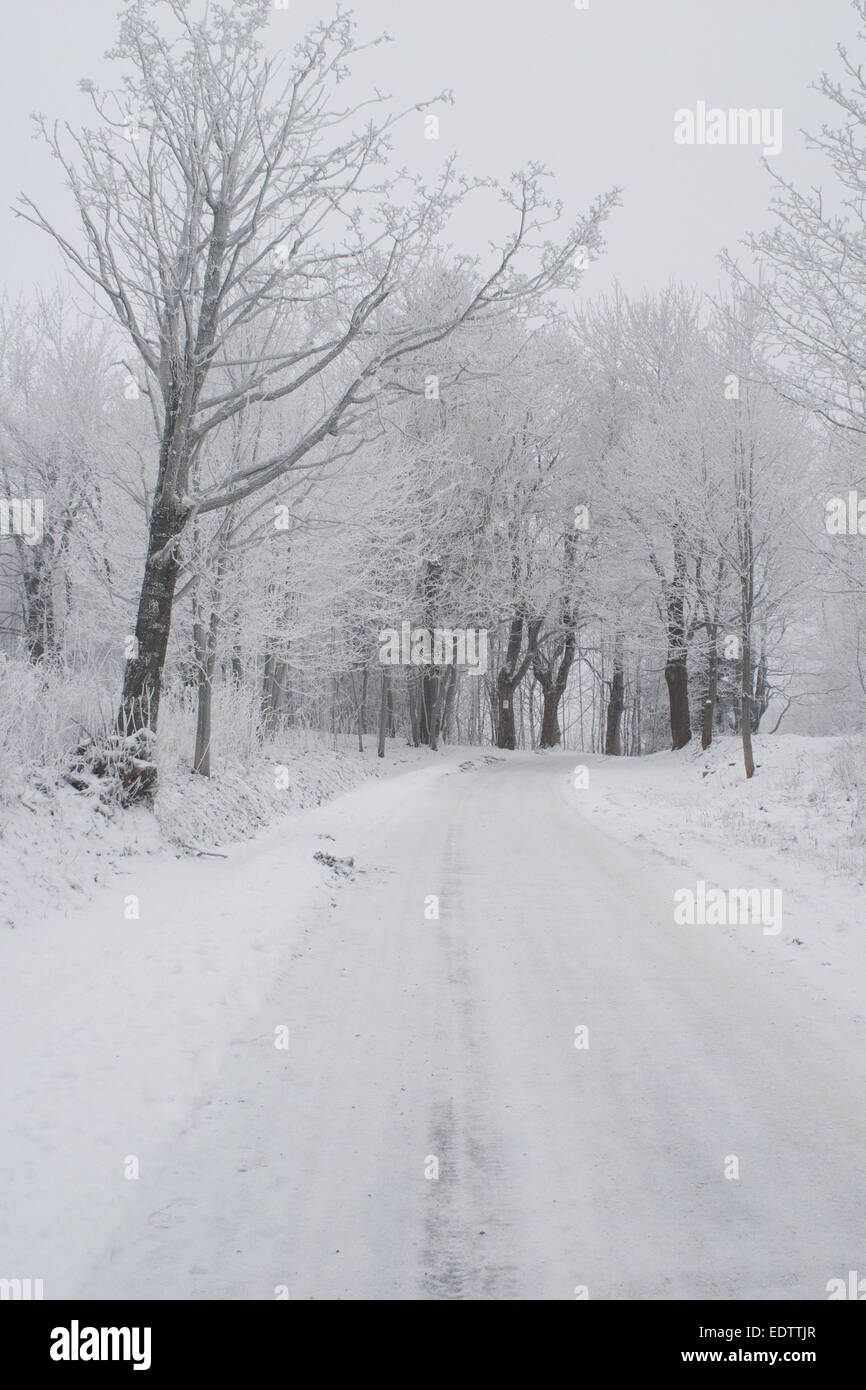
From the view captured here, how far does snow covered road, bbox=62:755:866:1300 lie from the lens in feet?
9.21

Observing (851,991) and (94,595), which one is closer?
(851,991)

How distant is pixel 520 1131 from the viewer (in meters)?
3.71

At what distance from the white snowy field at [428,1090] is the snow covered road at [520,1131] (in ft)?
0.04

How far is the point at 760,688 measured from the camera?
30.1 metres

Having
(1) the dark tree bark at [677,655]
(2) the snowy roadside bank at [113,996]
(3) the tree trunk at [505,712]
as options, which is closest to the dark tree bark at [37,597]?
(2) the snowy roadside bank at [113,996]

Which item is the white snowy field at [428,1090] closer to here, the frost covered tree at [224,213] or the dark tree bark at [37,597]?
the frost covered tree at [224,213]

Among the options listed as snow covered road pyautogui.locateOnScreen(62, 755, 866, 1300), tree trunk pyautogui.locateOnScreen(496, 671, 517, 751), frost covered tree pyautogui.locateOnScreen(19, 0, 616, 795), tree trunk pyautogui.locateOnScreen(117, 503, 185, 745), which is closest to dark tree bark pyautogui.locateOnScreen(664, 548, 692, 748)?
tree trunk pyautogui.locateOnScreen(496, 671, 517, 751)

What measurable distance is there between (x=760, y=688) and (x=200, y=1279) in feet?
98.6

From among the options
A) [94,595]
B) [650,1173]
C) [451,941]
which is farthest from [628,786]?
[650,1173]

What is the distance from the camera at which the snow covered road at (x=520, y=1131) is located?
281 centimetres

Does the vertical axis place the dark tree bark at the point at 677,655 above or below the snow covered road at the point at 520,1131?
above

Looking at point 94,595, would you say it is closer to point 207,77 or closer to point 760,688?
point 207,77

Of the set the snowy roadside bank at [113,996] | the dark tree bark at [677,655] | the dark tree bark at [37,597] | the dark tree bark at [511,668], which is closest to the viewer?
the snowy roadside bank at [113,996]

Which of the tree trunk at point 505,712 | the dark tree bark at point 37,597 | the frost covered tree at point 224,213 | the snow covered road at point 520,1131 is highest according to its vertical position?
the frost covered tree at point 224,213
